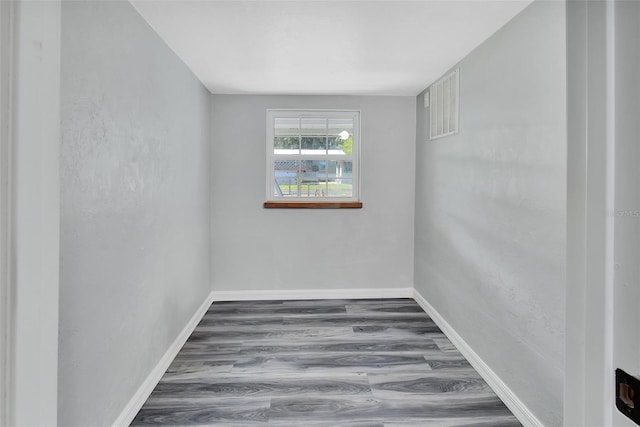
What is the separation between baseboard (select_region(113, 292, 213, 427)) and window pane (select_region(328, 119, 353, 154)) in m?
2.15

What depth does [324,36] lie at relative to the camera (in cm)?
216

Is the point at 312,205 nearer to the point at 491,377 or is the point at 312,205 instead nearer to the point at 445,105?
the point at 445,105

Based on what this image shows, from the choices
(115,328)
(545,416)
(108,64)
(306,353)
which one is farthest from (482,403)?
(108,64)

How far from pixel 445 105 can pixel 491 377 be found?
2.02 meters

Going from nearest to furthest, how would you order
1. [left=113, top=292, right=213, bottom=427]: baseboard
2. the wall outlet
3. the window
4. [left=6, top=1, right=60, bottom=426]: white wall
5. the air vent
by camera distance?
the wall outlet, [left=6, top=1, right=60, bottom=426]: white wall, [left=113, top=292, right=213, bottom=427]: baseboard, the air vent, the window

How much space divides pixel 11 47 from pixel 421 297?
351 cm

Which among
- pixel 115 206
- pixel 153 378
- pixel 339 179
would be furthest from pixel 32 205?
pixel 339 179

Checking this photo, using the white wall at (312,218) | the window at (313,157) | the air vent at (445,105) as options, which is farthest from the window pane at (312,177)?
the air vent at (445,105)

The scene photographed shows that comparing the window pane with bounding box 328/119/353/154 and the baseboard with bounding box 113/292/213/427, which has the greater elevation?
the window pane with bounding box 328/119/353/154

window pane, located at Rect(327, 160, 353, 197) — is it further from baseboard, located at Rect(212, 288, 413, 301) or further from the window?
baseboard, located at Rect(212, 288, 413, 301)

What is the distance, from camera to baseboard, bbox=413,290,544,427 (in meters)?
1.79

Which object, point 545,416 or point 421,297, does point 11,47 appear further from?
point 421,297

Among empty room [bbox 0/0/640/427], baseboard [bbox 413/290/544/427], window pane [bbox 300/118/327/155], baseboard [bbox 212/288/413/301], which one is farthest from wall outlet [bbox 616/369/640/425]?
window pane [bbox 300/118/327/155]

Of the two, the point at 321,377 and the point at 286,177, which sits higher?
the point at 286,177
